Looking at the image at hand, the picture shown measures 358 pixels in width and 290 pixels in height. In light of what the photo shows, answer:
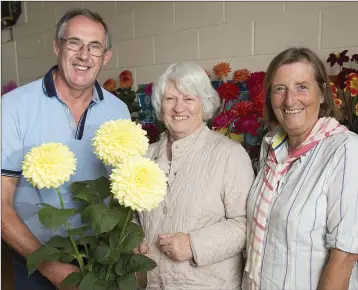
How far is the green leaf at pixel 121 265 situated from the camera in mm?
870

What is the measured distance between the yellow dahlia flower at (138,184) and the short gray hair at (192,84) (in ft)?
1.63

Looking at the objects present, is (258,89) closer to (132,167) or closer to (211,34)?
(211,34)

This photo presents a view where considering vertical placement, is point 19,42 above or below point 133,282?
above

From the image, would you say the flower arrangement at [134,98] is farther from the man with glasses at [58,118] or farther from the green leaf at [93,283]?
the green leaf at [93,283]

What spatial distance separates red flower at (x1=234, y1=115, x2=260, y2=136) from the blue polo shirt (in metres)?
0.51

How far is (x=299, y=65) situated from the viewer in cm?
107

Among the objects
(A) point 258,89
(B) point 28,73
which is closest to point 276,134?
(A) point 258,89

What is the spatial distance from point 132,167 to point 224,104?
0.99 metres

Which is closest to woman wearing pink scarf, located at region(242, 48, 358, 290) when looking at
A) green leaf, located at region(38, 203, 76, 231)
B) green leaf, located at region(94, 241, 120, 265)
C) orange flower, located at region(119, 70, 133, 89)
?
green leaf, located at region(94, 241, 120, 265)

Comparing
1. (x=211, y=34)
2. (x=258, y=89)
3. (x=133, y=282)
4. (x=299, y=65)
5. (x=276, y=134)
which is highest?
(x=211, y=34)

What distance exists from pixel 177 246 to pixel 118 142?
0.42 m

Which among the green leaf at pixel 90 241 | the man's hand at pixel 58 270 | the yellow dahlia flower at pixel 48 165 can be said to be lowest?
the man's hand at pixel 58 270

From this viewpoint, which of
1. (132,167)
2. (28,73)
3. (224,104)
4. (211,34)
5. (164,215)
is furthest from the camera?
(28,73)

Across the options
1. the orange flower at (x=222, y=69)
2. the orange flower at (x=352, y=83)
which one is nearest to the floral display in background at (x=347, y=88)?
the orange flower at (x=352, y=83)
